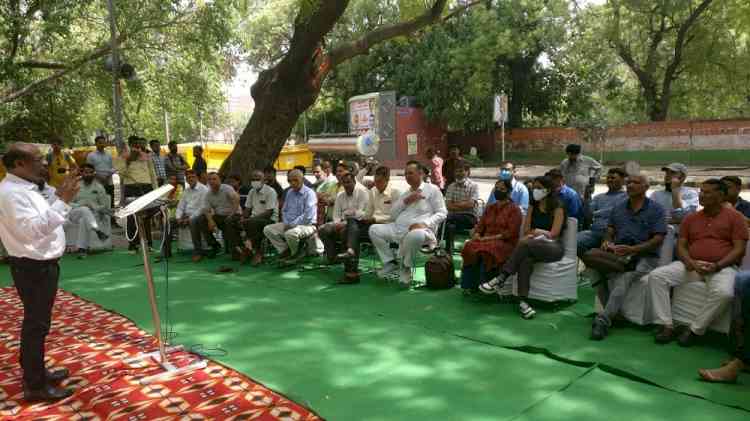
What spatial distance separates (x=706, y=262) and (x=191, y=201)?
7156 mm

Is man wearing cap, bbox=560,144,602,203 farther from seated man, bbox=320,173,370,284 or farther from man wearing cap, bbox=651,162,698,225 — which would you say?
seated man, bbox=320,173,370,284

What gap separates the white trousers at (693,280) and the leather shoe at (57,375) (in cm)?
451

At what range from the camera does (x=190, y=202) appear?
934 centimetres

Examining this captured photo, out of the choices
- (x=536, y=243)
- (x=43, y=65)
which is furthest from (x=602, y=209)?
(x=43, y=65)

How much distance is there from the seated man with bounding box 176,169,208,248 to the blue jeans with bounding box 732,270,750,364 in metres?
7.10

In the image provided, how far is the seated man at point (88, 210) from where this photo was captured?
9.51 metres

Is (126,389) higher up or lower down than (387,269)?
lower down

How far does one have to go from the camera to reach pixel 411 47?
27.5 meters

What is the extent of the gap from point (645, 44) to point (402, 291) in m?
22.7

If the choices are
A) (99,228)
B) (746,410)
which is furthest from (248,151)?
(746,410)

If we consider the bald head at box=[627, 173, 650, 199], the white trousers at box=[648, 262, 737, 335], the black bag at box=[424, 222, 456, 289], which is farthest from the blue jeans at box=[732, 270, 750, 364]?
the black bag at box=[424, 222, 456, 289]

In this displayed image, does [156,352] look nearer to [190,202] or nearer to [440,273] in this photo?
[440,273]

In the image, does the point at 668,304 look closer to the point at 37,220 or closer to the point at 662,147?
the point at 37,220

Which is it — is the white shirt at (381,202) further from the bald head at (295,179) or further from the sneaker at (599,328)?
the sneaker at (599,328)
